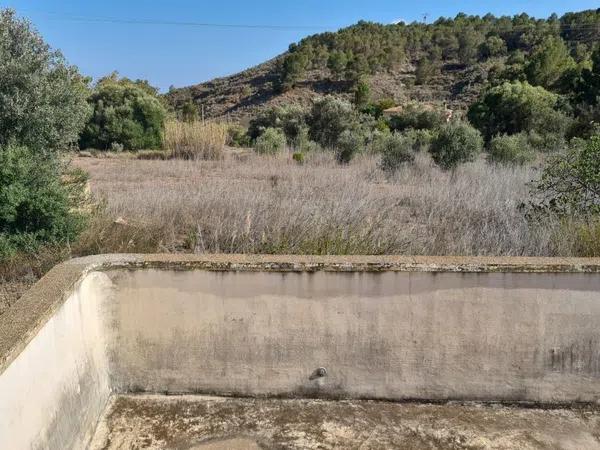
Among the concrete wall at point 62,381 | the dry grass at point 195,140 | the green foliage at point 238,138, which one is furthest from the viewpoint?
the green foliage at point 238,138

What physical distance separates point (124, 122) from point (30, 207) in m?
17.6

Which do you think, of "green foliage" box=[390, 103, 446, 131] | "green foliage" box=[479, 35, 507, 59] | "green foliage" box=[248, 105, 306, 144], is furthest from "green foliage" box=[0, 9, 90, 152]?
"green foliage" box=[479, 35, 507, 59]

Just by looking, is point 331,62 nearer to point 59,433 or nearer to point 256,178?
point 256,178

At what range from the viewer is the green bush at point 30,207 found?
4762 millimetres

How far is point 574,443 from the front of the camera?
259cm

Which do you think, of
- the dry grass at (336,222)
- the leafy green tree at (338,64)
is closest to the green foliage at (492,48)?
the leafy green tree at (338,64)

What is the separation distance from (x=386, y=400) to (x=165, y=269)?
152 centimetres

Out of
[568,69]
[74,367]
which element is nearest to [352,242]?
[74,367]

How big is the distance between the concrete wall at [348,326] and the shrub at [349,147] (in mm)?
11998

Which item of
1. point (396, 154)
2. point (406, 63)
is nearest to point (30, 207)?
point (396, 154)

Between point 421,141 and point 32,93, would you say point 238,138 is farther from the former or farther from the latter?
point 32,93

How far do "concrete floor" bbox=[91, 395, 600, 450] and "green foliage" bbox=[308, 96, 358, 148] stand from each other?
15.7m

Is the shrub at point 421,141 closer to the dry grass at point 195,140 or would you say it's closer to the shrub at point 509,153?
the shrub at point 509,153

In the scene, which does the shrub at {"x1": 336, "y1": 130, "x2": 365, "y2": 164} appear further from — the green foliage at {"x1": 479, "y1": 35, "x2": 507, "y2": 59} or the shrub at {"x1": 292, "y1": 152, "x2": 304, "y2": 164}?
the green foliage at {"x1": 479, "y1": 35, "x2": 507, "y2": 59}
